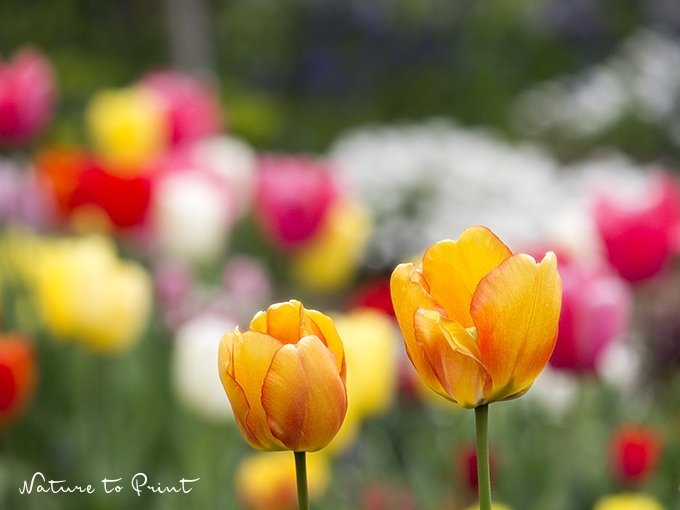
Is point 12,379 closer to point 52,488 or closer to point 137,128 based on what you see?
point 52,488

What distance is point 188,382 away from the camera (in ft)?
5.10

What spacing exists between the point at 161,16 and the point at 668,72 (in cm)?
543

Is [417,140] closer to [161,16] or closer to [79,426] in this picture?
[79,426]

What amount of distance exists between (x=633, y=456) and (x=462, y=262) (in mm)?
835

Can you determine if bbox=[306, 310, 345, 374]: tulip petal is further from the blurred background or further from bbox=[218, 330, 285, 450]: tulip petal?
the blurred background

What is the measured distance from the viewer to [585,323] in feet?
3.83

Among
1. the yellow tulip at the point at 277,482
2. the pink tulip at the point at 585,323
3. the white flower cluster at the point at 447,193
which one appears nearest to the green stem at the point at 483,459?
the pink tulip at the point at 585,323

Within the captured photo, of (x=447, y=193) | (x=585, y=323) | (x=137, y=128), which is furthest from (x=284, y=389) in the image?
(x=447, y=193)

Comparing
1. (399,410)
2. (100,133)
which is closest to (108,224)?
(399,410)

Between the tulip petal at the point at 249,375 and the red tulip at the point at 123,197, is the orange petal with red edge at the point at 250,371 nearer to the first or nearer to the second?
the tulip petal at the point at 249,375

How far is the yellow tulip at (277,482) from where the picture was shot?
129cm

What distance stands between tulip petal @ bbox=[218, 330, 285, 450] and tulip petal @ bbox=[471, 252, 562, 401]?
12cm

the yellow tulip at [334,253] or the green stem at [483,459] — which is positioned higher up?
the yellow tulip at [334,253]

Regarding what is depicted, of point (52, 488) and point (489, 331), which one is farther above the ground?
point (489, 331)
